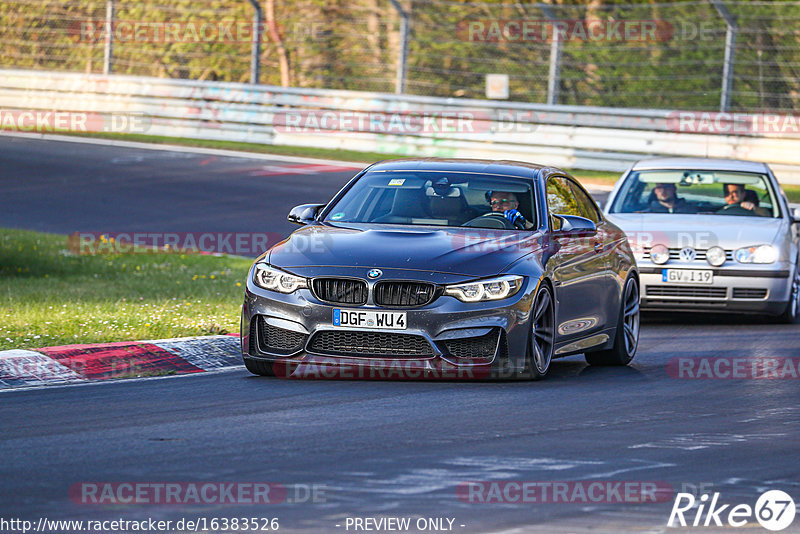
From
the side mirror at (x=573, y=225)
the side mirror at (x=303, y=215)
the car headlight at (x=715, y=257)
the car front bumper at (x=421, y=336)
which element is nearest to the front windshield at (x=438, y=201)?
the side mirror at (x=303, y=215)

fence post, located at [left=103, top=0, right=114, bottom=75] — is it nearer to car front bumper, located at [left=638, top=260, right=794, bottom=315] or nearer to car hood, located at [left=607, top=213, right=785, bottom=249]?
car hood, located at [left=607, top=213, right=785, bottom=249]

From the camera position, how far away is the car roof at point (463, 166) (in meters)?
10.5

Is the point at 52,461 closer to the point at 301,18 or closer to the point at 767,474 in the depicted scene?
the point at 767,474

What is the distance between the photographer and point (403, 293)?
902cm

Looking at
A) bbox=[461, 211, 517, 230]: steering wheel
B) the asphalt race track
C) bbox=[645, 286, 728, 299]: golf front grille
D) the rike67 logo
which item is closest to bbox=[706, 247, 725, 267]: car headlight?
bbox=[645, 286, 728, 299]: golf front grille

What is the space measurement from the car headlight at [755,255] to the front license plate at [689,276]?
0.33 metres

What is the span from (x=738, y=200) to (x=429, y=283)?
6566 mm

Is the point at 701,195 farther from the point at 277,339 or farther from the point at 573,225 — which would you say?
the point at 277,339

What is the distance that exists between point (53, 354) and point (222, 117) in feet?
68.7

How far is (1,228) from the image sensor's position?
753 inches

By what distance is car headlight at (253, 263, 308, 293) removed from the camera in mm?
9164

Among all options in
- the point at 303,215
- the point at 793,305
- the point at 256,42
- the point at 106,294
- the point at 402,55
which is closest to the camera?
the point at 303,215

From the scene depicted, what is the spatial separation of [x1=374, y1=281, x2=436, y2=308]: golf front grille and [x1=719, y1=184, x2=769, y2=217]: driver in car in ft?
21.0

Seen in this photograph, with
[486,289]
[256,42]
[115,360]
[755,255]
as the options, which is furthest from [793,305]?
[256,42]
